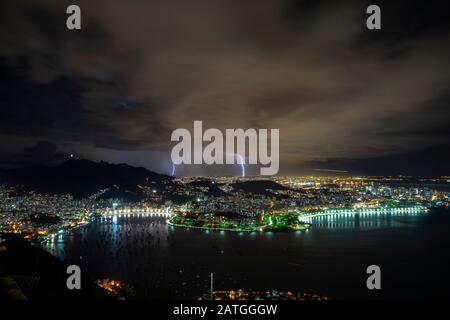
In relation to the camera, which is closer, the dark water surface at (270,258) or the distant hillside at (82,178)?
the dark water surface at (270,258)

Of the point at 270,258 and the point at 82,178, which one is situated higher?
the point at 82,178

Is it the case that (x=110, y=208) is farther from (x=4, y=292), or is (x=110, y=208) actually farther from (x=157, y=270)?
(x=4, y=292)

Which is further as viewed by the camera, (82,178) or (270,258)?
(82,178)

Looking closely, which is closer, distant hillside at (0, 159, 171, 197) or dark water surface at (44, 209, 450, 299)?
dark water surface at (44, 209, 450, 299)

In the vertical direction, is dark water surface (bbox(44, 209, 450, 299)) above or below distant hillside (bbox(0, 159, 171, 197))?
below
